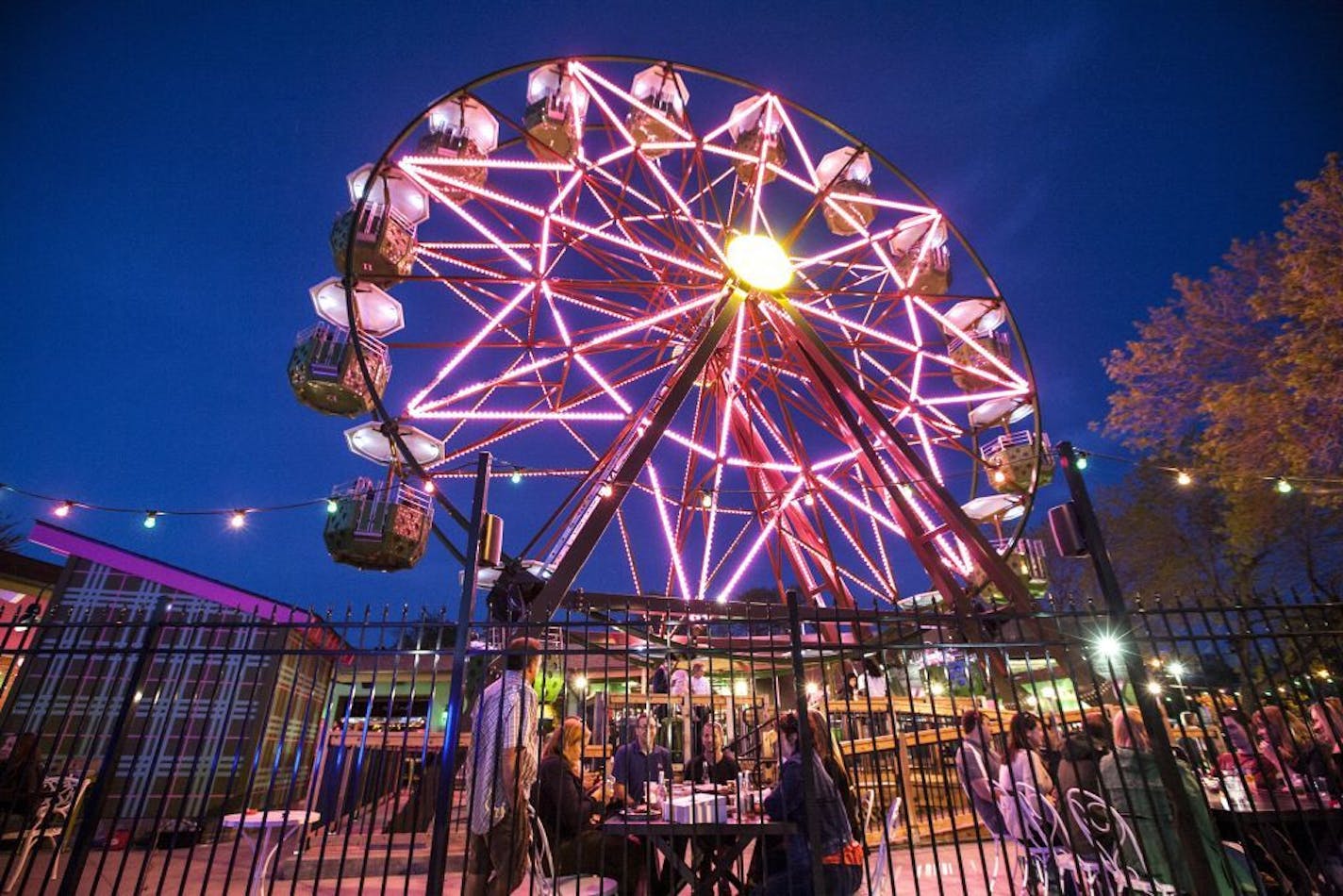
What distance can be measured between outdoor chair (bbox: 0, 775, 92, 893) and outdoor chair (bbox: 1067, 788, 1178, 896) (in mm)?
9346

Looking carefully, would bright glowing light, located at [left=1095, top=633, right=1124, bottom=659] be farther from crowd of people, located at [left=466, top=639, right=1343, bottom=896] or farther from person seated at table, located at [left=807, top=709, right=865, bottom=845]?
person seated at table, located at [left=807, top=709, right=865, bottom=845]

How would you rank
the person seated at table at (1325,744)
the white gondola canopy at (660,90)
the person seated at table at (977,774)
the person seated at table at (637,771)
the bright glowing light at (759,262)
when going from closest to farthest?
the person seated at table at (977,774), the person seated at table at (1325,744), the person seated at table at (637,771), the bright glowing light at (759,262), the white gondola canopy at (660,90)

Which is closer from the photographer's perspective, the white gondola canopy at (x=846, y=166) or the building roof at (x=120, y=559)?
the building roof at (x=120, y=559)

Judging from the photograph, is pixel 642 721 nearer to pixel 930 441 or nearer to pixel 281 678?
pixel 930 441

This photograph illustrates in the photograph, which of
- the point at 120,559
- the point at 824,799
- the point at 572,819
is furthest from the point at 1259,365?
the point at 120,559

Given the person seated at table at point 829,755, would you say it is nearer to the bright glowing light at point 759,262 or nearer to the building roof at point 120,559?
the bright glowing light at point 759,262

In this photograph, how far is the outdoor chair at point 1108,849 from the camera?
5211mm

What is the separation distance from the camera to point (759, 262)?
11188mm

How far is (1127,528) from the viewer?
1073 inches

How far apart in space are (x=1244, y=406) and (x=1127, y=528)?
1512cm

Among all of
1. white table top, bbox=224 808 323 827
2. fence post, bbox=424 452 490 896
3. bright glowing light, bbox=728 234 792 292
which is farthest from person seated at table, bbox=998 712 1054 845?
bright glowing light, bbox=728 234 792 292

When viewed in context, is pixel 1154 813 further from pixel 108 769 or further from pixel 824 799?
pixel 108 769

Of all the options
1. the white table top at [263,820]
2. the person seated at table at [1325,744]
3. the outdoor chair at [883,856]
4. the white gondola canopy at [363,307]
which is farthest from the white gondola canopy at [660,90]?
the person seated at table at [1325,744]

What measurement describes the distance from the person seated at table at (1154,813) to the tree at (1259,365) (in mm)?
7493
